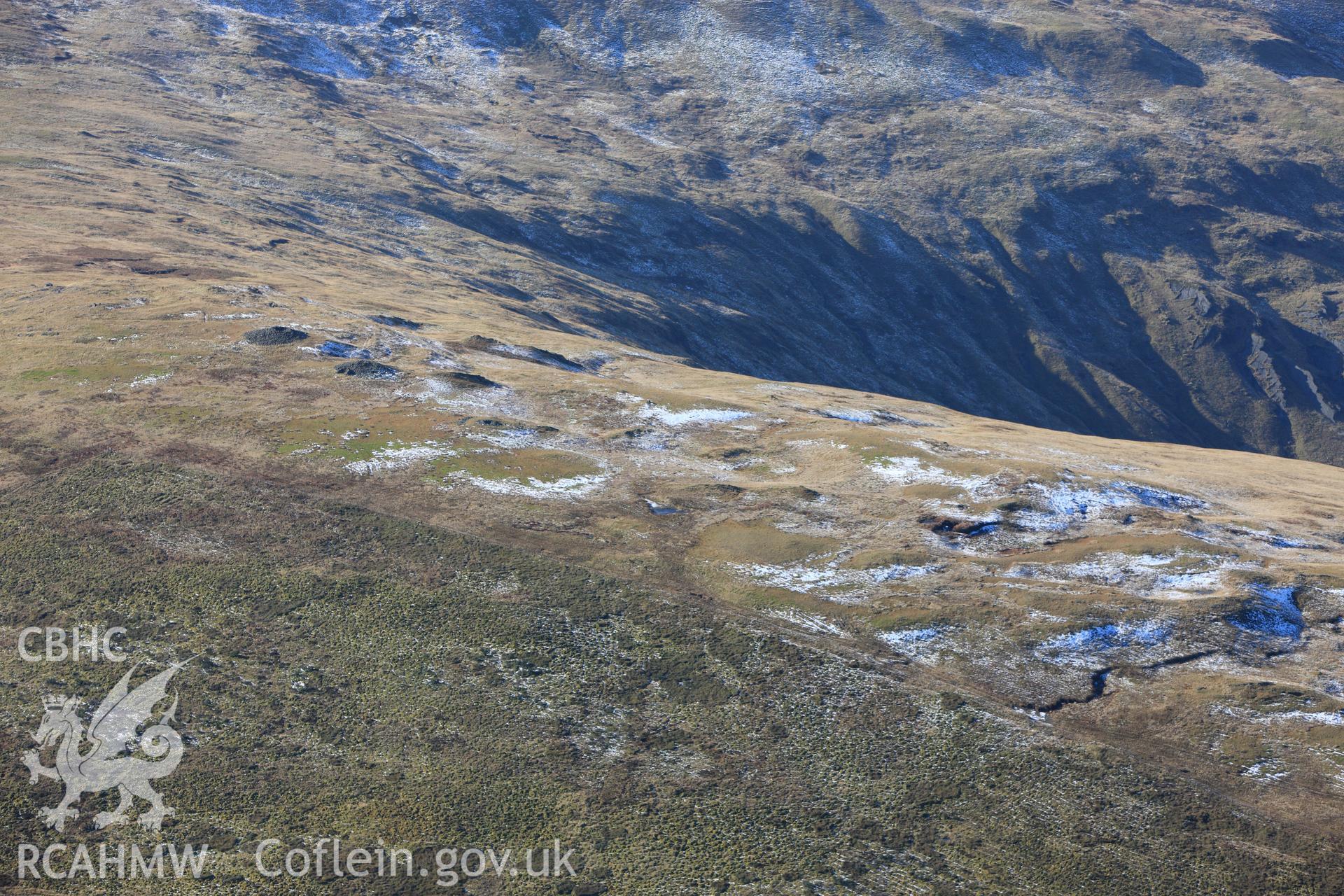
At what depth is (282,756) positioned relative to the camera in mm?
44438

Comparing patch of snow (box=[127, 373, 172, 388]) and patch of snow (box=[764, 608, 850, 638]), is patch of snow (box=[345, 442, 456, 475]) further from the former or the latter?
patch of snow (box=[764, 608, 850, 638])

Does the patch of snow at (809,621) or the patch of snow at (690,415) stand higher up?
the patch of snow at (809,621)

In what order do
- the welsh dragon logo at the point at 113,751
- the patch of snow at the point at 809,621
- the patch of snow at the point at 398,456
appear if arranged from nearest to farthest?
the welsh dragon logo at the point at 113,751 < the patch of snow at the point at 809,621 < the patch of snow at the point at 398,456

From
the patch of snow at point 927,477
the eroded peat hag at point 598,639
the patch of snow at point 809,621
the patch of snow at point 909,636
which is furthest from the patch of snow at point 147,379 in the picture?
the patch of snow at point 909,636

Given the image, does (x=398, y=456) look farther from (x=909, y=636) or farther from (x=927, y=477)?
(x=927, y=477)

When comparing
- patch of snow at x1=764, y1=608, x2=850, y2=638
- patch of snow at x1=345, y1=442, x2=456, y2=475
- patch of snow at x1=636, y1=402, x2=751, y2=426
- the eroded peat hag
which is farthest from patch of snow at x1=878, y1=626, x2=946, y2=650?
patch of snow at x1=636, y1=402, x2=751, y2=426

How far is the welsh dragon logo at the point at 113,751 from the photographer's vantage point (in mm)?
40906

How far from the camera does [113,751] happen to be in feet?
144

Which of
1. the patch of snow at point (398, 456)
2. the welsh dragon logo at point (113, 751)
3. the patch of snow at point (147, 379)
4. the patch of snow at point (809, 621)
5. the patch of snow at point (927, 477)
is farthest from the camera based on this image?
the patch of snow at point (147, 379)

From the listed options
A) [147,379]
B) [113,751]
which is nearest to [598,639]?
[113,751]

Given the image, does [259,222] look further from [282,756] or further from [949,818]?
[949,818]

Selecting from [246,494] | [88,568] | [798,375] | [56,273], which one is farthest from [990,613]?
[798,375]

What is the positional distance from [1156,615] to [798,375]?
131 metres

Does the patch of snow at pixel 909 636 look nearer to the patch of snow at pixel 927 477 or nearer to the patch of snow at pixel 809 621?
the patch of snow at pixel 809 621
